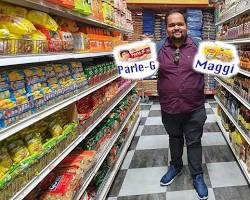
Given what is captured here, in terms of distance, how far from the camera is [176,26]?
246 centimetres

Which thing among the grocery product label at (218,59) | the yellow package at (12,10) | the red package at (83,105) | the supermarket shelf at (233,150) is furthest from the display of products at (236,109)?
the yellow package at (12,10)

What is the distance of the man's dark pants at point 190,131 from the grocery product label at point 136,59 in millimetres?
584

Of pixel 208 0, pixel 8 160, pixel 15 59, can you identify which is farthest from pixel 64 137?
pixel 208 0

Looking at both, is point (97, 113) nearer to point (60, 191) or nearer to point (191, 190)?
point (60, 191)

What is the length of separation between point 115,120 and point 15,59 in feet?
7.38

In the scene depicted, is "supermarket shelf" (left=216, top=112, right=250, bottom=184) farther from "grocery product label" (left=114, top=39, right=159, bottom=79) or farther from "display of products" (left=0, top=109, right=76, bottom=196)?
"display of products" (left=0, top=109, right=76, bottom=196)

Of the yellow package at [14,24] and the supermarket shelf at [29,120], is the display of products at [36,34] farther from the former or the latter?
the supermarket shelf at [29,120]

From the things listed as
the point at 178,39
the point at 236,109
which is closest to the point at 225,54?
the point at 178,39

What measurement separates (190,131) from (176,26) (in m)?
0.96

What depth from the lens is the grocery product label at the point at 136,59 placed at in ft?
7.66

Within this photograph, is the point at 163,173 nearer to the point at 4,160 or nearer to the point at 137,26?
the point at 4,160

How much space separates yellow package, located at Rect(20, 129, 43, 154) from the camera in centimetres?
156

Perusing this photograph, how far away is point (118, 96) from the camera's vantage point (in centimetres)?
362

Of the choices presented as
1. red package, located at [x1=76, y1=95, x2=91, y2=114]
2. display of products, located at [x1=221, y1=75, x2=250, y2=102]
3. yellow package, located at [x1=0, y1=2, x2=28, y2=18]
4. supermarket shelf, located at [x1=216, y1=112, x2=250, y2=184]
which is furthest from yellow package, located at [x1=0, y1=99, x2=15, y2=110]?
supermarket shelf, located at [x1=216, y1=112, x2=250, y2=184]
